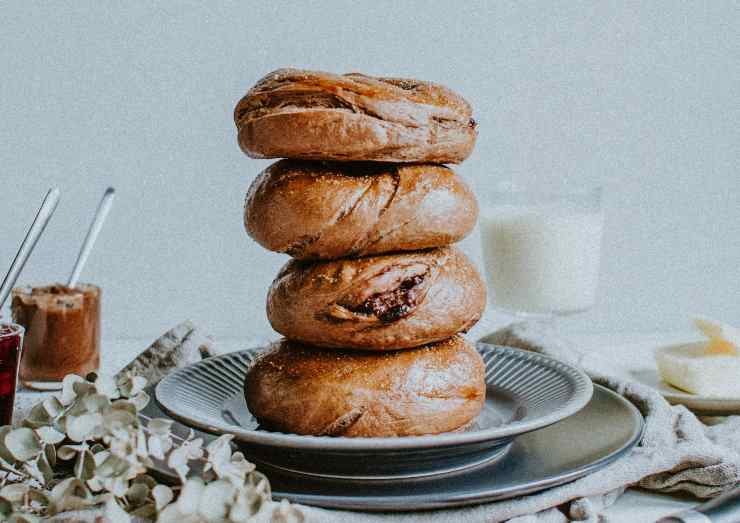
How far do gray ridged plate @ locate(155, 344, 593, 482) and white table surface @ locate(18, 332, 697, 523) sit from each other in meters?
0.17

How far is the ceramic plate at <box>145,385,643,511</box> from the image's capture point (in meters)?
1.15

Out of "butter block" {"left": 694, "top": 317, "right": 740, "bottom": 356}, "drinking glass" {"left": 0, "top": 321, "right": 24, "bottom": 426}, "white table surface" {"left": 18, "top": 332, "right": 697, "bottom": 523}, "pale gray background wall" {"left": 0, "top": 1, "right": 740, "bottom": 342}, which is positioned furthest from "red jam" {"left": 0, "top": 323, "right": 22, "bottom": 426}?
"butter block" {"left": 694, "top": 317, "right": 740, "bottom": 356}

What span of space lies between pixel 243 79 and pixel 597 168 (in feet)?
3.69

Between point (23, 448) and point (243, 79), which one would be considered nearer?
point (23, 448)

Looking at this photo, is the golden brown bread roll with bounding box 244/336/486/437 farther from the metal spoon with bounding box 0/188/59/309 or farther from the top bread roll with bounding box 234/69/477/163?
the metal spoon with bounding box 0/188/59/309

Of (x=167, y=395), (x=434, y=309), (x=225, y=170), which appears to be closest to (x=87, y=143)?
(x=225, y=170)

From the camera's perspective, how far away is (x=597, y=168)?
284 centimetres

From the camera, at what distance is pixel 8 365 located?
4.98ft

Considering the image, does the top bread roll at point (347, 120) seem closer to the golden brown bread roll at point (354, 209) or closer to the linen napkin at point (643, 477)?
the golden brown bread roll at point (354, 209)

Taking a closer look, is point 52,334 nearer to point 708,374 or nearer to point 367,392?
point 367,392

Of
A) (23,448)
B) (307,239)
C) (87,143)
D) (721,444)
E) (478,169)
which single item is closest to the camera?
(23,448)

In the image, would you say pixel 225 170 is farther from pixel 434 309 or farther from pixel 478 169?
pixel 434 309

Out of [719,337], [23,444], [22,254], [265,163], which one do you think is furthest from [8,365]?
[719,337]

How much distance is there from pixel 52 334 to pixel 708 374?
137cm
